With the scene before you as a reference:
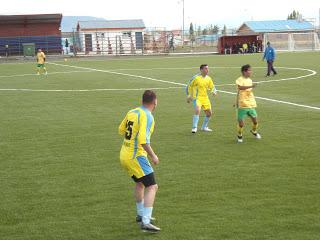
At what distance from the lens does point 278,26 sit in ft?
318

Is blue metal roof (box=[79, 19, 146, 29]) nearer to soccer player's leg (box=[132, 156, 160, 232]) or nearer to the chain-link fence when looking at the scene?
the chain-link fence

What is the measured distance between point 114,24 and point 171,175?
79.2m

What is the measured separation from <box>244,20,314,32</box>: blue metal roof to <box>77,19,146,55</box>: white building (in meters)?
21.8

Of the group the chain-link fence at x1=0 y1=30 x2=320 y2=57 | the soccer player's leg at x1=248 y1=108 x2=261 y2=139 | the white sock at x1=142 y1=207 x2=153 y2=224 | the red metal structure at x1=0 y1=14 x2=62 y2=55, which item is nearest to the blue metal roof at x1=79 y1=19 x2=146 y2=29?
the chain-link fence at x1=0 y1=30 x2=320 y2=57

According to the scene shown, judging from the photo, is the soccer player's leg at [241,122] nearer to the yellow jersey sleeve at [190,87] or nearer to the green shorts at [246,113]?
the green shorts at [246,113]

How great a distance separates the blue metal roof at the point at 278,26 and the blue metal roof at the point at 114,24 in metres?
20.7

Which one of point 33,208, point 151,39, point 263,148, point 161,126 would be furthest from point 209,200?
point 151,39

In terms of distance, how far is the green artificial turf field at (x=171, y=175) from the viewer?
768 centimetres

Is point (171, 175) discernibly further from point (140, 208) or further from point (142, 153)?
point (142, 153)

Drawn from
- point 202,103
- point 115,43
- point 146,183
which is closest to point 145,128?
point 146,183

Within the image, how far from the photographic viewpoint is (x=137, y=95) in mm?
24578

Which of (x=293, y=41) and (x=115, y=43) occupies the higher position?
(x=115, y=43)

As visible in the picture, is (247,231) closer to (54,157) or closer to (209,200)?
(209,200)

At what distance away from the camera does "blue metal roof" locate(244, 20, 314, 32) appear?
94.9 m
